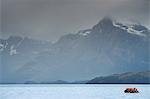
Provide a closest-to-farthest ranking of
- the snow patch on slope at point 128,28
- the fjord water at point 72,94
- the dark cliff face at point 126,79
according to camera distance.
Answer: the fjord water at point 72,94
the dark cliff face at point 126,79
the snow patch on slope at point 128,28

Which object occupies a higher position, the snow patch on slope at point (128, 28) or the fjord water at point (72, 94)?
the snow patch on slope at point (128, 28)

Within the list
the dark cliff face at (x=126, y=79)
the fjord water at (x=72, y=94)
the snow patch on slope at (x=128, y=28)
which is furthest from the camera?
the snow patch on slope at (x=128, y=28)

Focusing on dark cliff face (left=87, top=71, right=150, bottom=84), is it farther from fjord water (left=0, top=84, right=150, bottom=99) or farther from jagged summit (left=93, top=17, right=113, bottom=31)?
fjord water (left=0, top=84, right=150, bottom=99)

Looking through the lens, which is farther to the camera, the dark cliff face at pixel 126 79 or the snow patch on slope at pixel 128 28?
the snow patch on slope at pixel 128 28

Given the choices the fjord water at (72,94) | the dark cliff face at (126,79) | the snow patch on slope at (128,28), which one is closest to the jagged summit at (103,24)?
the snow patch on slope at (128,28)

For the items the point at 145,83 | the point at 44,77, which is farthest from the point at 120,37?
the point at 44,77

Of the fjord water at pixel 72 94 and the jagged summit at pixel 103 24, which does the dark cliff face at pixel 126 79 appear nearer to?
the jagged summit at pixel 103 24

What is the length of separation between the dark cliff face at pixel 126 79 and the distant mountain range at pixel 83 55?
13 cm

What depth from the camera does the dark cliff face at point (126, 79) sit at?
31.4 ft

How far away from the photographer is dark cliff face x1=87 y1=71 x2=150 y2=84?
31.4 feet

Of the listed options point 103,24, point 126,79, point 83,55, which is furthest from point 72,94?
point 103,24

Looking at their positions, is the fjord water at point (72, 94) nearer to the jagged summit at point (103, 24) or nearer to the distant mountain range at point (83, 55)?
the distant mountain range at point (83, 55)

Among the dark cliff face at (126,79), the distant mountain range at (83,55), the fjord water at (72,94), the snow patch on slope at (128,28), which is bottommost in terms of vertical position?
the fjord water at (72,94)

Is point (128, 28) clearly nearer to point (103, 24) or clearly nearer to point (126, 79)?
point (103, 24)
